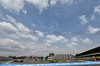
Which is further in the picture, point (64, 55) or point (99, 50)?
point (64, 55)

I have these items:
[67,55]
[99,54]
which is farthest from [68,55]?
[99,54]

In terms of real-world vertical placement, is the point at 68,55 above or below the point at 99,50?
below

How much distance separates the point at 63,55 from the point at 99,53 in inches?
3046

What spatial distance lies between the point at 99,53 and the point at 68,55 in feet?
245

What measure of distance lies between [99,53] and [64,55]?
77.0 meters

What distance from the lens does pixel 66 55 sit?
125 metres

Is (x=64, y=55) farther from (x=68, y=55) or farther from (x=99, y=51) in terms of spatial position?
(x=99, y=51)

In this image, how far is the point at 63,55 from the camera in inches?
4966

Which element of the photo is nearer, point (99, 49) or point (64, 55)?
point (99, 49)

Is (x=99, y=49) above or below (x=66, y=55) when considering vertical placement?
above

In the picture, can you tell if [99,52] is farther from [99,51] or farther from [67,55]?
[67,55]

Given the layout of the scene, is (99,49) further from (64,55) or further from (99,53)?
(64,55)

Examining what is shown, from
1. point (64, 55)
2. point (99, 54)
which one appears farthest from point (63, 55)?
point (99, 54)

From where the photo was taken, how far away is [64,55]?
126000 millimetres
